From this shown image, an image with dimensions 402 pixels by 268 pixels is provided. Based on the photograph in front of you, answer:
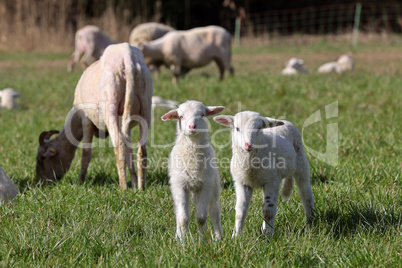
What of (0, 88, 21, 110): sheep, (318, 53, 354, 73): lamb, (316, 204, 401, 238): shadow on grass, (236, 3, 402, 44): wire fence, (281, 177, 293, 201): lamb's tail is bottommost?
(0, 88, 21, 110): sheep

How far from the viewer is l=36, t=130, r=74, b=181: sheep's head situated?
473 cm

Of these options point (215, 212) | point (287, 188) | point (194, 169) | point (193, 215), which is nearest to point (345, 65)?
point (287, 188)

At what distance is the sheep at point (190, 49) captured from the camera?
10781 millimetres

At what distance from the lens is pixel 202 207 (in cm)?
289

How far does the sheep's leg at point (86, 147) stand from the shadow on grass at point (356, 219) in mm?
2232

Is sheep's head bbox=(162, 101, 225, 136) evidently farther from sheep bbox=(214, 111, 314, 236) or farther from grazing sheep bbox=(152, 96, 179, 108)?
grazing sheep bbox=(152, 96, 179, 108)

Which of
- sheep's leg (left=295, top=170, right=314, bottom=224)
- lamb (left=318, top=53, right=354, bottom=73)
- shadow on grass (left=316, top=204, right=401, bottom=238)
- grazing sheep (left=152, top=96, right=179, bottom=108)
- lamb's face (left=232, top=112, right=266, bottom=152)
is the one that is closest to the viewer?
lamb's face (left=232, top=112, right=266, bottom=152)

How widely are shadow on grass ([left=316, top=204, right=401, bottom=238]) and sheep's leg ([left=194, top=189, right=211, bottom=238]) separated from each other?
0.69 metres

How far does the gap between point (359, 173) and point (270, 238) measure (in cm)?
167

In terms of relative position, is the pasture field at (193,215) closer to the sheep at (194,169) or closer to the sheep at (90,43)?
the sheep at (194,169)

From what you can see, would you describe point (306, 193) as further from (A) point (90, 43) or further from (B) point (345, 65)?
(B) point (345, 65)

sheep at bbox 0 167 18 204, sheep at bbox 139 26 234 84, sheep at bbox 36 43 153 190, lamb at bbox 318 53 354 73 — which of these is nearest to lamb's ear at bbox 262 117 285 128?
sheep at bbox 36 43 153 190

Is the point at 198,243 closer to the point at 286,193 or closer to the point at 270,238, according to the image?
the point at 270,238

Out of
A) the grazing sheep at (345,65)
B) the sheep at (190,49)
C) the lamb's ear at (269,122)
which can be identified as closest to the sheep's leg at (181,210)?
the lamb's ear at (269,122)
